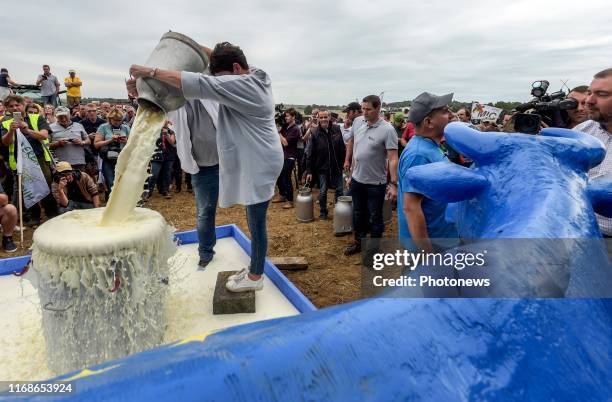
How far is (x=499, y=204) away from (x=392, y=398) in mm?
670

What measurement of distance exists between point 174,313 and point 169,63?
206cm

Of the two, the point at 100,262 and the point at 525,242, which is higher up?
the point at 525,242

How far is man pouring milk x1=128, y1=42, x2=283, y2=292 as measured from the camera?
2.61 m

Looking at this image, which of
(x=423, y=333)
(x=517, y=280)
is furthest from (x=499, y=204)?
(x=423, y=333)

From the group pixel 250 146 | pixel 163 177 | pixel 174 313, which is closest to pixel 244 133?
pixel 250 146

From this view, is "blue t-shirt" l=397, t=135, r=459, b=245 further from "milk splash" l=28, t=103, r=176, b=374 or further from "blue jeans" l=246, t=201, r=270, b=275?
"milk splash" l=28, t=103, r=176, b=374

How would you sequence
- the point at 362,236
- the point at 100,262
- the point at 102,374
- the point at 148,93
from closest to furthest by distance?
the point at 102,374 < the point at 100,262 < the point at 148,93 < the point at 362,236

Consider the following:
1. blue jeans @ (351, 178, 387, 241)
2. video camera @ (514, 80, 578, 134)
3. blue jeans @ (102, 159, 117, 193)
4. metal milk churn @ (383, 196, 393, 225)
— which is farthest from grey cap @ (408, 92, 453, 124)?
blue jeans @ (102, 159, 117, 193)

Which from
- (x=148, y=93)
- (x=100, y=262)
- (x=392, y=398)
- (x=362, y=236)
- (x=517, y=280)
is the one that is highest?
(x=148, y=93)

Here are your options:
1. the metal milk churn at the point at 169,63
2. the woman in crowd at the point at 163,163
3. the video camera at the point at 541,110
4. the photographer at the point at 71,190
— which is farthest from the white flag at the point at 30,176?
the video camera at the point at 541,110

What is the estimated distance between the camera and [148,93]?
2.47 meters

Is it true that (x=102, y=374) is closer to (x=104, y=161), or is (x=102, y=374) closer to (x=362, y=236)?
(x=362, y=236)

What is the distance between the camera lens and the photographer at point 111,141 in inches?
305

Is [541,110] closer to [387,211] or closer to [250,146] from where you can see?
[250,146]
